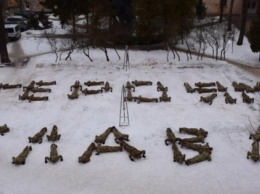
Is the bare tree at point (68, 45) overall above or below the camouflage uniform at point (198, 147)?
above

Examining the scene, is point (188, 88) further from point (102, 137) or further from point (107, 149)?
point (107, 149)

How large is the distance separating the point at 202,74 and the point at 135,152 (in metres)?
9.50

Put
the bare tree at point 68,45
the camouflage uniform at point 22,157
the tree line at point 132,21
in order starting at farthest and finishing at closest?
the bare tree at point 68,45 < the tree line at point 132,21 < the camouflage uniform at point 22,157

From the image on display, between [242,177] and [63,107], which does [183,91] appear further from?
[242,177]

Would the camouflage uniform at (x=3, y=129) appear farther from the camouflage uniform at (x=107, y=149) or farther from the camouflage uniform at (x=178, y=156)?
the camouflage uniform at (x=178, y=156)

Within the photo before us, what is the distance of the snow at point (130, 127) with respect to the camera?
10.6 metres

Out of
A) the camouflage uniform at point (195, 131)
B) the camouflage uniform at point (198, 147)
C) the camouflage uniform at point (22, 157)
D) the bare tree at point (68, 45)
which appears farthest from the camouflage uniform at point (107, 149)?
the bare tree at point (68, 45)

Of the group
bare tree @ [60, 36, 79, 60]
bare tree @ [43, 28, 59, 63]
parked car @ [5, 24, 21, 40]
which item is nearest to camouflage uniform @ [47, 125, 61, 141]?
bare tree @ [43, 28, 59, 63]

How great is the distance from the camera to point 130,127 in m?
13.9

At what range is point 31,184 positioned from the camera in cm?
1055

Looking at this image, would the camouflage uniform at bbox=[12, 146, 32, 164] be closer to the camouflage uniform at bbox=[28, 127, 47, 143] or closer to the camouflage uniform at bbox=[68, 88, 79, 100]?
the camouflage uniform at bbox=[28, 127, 47, 143]

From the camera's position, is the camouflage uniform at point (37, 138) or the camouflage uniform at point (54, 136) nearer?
the camouflage uniform at point (37, 138)

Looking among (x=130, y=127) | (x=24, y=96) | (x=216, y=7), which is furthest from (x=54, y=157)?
(x=216, y=7)

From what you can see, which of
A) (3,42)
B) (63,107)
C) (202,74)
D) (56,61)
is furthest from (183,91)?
(3,42)
